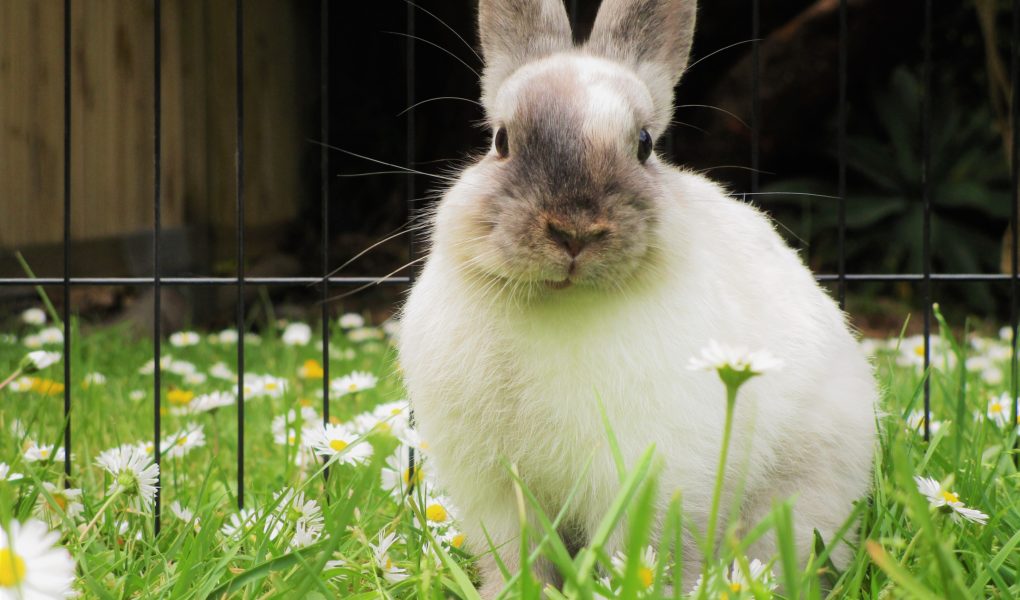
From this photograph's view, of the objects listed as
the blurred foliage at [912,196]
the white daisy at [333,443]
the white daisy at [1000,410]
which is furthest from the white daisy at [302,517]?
the blurred foliage at [912,196]

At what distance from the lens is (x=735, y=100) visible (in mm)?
6281

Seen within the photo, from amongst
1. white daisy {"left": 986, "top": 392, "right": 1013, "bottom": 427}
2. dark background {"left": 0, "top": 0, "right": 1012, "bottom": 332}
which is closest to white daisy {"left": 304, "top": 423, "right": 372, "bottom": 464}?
white daisy {"left": 986, "top": 392, "right": 1013, "bottom": 427}

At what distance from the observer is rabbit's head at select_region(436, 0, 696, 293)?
5.17ft

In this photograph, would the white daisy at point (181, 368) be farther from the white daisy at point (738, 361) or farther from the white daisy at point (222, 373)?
the white daisy at point (738, 361)

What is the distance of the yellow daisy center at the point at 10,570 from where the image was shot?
1.12 metres

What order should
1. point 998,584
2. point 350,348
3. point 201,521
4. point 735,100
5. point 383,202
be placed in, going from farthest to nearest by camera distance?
1. point 383,202
2. point 735,100
3. point 350,348
4. point 201,521
5. point 998,584

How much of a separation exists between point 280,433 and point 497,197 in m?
1.19

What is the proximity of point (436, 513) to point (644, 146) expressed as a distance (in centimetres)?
88

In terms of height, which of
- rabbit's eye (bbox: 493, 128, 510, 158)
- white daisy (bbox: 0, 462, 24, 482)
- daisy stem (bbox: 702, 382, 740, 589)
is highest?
rabbit's eye (bbox: 493, 128, 510, 158)

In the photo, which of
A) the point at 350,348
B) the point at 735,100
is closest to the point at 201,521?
the point at 350,348

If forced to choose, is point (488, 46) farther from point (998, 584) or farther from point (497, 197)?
point (998, 584)

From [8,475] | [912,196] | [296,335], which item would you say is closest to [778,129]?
[912,196]

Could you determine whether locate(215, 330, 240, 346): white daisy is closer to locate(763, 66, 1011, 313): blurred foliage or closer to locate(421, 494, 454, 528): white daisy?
locate(421, 494, 454, 528): white daisy

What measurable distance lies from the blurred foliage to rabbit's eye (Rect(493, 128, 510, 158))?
5.77 metres
